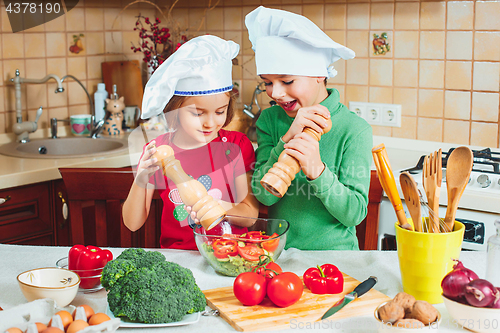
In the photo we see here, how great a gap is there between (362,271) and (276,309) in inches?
9.2

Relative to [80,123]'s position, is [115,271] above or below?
below

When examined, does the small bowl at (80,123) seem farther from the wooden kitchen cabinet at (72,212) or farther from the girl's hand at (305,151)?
the girl's hand at (305,151)

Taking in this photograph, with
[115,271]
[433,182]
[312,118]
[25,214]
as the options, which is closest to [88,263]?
[115,271]

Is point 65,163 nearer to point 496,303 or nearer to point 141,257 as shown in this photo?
point 141,257

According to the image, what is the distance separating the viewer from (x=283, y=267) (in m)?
0.96

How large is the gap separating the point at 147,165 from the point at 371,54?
1313mm

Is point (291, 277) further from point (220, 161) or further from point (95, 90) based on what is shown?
point (95, 90)

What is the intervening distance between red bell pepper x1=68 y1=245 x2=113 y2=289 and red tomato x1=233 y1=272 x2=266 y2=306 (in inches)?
9.7

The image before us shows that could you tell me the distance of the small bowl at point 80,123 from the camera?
2152 millimetres

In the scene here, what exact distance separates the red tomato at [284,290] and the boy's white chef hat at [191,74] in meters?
0.37

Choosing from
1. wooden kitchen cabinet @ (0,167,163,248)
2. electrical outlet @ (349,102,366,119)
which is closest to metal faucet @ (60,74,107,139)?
wooden kitchen cabinet @ (0,167,163,248)

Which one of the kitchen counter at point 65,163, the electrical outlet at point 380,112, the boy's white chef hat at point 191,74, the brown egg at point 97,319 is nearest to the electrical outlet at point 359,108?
the electrical outlet at point 380,112

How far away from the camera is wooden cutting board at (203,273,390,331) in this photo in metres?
0.73

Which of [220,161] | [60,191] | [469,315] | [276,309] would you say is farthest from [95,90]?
[469,315]
